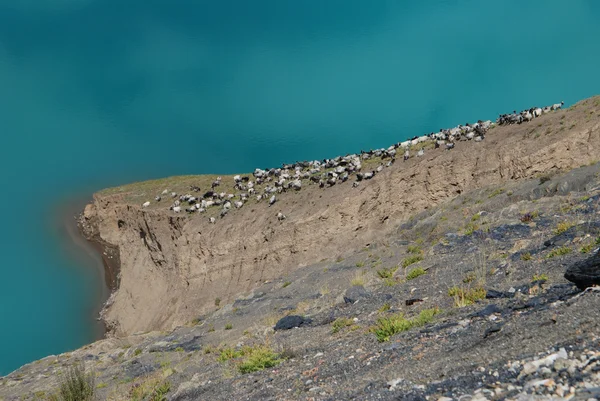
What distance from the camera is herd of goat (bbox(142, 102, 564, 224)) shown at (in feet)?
128

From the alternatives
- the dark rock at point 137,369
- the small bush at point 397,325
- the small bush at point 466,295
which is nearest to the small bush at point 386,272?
the small bush at point 466,295

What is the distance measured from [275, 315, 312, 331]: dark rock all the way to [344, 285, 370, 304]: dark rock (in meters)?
1.65

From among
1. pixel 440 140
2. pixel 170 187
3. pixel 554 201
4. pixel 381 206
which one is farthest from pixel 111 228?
pixel 554 201

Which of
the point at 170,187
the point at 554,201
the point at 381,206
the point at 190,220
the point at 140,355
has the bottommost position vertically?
the point at 140,355

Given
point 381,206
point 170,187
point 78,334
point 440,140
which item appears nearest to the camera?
point 381,206

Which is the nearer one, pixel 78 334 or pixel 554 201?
pixel 554 201

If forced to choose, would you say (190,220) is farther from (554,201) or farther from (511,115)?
(554,201)

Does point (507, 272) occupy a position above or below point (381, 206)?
below

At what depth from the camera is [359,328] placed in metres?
12.9

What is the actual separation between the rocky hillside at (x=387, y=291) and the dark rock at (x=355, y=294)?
9cm

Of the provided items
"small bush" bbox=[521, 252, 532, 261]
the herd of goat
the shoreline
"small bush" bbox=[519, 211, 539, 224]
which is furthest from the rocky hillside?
the shoreline

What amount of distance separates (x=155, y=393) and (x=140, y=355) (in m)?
10.8

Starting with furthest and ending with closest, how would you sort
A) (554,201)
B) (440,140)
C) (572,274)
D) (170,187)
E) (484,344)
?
(170,187), (440,140), (554,201), (572,274), (484,344)

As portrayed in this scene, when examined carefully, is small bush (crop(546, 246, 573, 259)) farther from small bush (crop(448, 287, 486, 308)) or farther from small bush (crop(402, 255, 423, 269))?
small bush (crop(402, 255, 423, 269))
